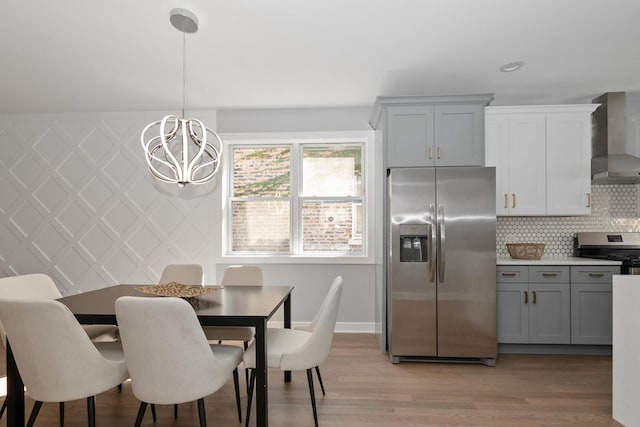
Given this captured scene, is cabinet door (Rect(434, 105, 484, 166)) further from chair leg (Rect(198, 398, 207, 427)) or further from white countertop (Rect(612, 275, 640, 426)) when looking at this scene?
chair leg (Rect(198, 398, 207, 427))

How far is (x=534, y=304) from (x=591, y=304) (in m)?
0.50

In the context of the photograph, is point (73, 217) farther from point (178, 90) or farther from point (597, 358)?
point (597, 358)

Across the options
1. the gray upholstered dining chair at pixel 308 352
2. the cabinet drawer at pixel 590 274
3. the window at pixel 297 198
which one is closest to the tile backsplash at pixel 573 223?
the cabinet drawer at pixel 590 274

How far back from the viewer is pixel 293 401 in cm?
255

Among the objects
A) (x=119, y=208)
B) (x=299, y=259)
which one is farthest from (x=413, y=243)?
(x=119, y=208)

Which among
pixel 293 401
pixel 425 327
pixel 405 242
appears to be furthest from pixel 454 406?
pixel 405 242

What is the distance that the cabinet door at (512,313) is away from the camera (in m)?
3.46

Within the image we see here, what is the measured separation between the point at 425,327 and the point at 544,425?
115cm

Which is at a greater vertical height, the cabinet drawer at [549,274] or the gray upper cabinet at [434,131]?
the gray upper cabinet at [434,131]

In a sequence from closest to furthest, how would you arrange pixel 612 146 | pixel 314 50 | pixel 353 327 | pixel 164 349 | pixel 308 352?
pixel 164 349 < pixel 308 352 < pixel 314 50 < pixel 612 146 < pixel 353 327

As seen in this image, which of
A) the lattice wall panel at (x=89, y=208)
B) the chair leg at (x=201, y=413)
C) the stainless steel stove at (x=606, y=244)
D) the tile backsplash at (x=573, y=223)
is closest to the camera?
the chair leg at (x=201, y=413)

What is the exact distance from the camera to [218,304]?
221cm

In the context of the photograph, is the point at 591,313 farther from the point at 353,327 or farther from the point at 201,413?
the point at 201,413

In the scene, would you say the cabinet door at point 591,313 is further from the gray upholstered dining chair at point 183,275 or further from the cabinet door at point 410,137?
the gray upholstered dining chair at point 183,275
